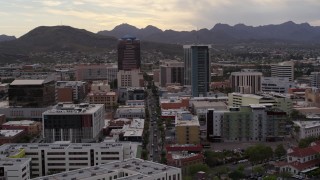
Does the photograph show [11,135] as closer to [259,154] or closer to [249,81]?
[259,154]

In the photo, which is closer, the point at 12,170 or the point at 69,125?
the point at 12,170

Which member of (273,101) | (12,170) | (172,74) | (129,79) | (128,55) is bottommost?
(12,170)

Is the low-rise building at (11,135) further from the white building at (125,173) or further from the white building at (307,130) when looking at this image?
the white building at (307,130)

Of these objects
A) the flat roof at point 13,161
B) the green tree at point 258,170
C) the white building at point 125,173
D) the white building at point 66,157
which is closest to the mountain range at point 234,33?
the green tree at point 258,170

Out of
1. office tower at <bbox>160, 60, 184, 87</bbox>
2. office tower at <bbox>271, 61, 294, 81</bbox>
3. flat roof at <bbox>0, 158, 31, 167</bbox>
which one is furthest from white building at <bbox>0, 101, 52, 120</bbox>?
office tower at <bbox>271, 61, 294, 81</bbox>

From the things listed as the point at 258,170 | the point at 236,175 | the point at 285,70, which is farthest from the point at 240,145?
the point at 285,70

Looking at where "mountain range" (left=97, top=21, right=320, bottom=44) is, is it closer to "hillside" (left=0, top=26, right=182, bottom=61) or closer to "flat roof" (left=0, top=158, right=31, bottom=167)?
"hillside" (left=0, top=26, right=182, bottom=61)
